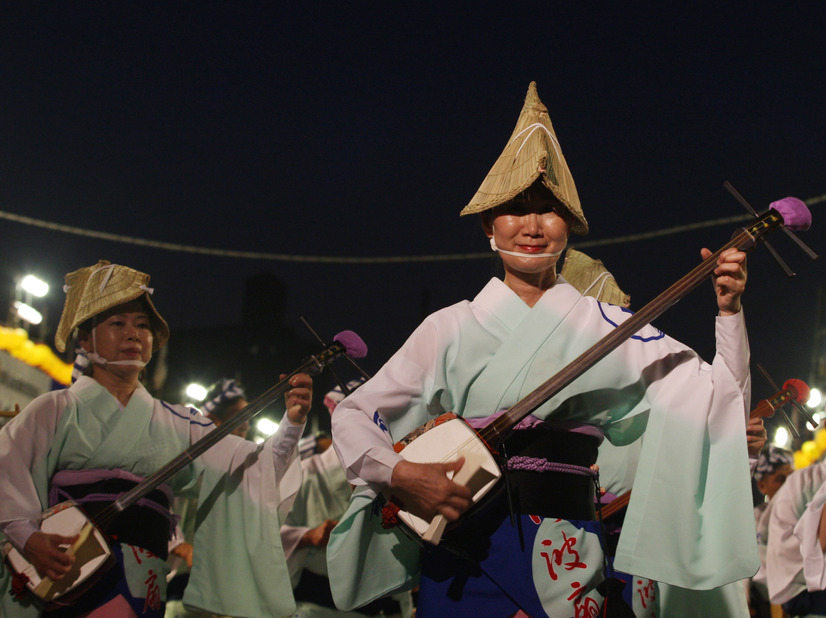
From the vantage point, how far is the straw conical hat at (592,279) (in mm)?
4160

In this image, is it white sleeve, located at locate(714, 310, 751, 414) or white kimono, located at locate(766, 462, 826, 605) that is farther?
white kimono, located at locate(766, 462, 826, 605)

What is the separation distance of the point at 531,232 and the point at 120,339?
7.37ft

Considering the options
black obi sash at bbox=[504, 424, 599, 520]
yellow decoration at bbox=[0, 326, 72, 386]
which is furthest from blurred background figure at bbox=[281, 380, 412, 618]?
yellow decoration at bbox=[0, 326, 72, 386]

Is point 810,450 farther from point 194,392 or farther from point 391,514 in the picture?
point 391,514

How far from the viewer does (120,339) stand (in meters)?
4.00

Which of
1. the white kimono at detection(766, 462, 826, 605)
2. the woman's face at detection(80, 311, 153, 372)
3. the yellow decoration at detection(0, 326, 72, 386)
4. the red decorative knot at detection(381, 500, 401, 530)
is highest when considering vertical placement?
the woman's face at detection(80, 311, 153, 372)

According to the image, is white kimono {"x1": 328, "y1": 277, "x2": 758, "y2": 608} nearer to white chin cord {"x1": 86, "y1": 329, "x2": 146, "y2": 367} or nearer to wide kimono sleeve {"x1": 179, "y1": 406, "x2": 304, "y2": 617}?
wide kimono sleeve {"x1": 179, "y1": 406, "x2": 304, "y2": 617}

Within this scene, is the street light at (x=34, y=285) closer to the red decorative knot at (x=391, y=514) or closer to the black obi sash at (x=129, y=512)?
the black obi sash at (x=129, y=512)

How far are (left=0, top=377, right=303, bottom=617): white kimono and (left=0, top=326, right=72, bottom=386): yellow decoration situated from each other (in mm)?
6906

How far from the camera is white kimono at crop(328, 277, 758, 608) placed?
2336mm

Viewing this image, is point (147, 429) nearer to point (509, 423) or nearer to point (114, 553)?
point (114, 553)

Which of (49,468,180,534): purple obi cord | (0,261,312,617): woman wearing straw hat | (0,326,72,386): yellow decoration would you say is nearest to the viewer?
(0,261,312,617): woman wearing straw hat

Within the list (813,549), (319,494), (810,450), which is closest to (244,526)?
(319,494)

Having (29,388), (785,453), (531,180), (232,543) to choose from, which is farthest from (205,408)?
(29,388)
